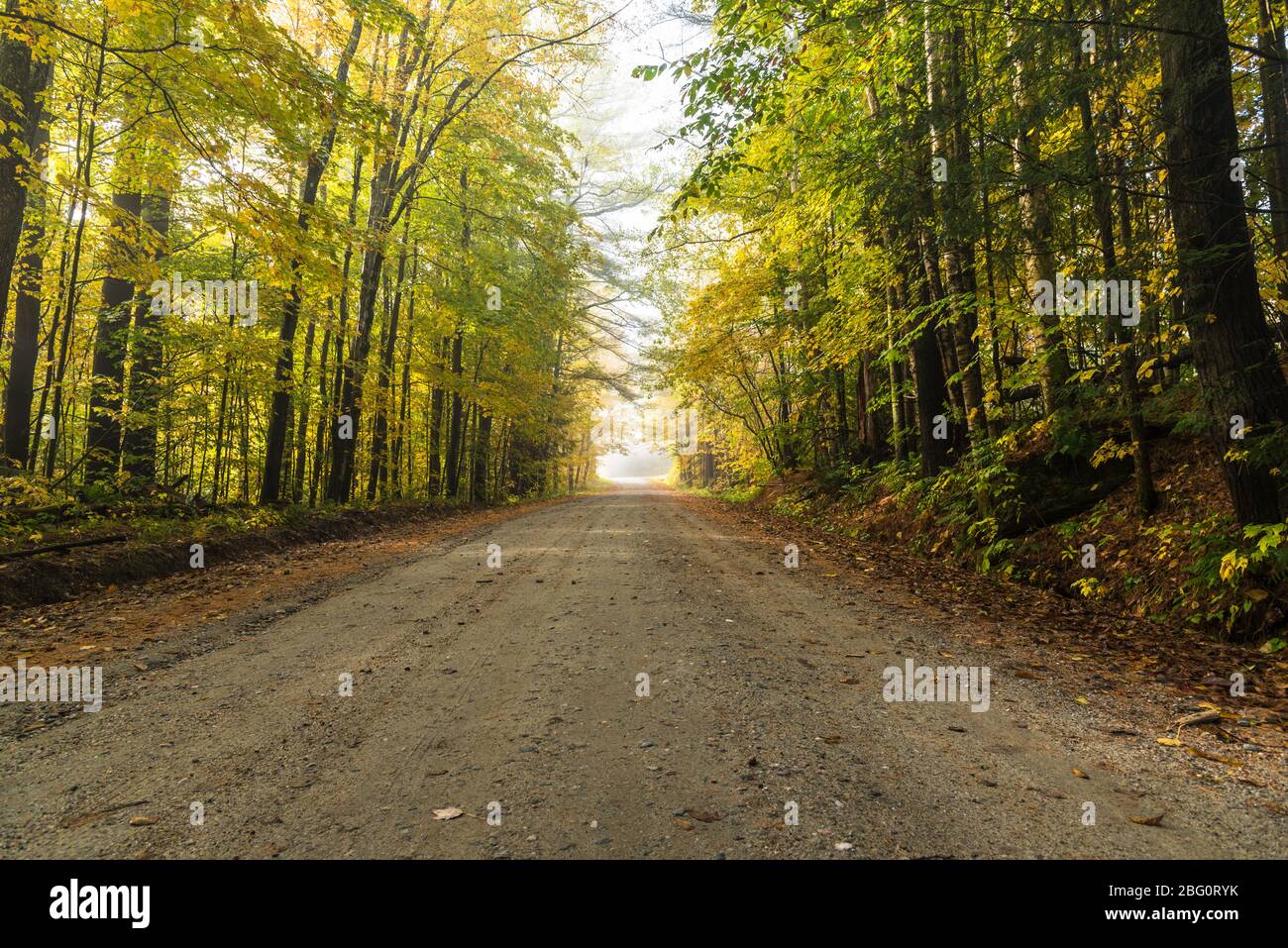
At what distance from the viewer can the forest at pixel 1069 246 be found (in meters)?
5.13

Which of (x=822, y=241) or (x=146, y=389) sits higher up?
(x=822, y=241)

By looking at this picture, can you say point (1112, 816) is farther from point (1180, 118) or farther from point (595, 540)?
point (595, 540)

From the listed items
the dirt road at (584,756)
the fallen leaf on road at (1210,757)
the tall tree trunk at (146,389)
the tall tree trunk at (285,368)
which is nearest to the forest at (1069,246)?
the fallen leaf on road at (1210,757)

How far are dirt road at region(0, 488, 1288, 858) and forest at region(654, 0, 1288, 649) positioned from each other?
10.5 feet

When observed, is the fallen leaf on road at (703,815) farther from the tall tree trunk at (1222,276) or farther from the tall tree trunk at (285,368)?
the tall tree trunk at (285,368)

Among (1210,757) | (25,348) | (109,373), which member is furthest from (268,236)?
(1210,757)

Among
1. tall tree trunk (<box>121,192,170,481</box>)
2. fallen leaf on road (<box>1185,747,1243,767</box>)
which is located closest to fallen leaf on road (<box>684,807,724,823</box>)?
fallen leaf on road (<box>1185,747,1243,767</box>)

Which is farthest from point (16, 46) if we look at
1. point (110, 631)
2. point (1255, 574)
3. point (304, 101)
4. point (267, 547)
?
point (1255, 574)

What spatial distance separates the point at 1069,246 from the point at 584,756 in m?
8.12

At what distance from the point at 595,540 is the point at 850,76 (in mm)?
7927

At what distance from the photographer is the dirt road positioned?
85.0 inches

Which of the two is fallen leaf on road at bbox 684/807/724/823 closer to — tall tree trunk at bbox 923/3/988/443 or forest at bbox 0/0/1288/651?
forest at bbox 0/0/1288/651

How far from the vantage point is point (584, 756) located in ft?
8.99

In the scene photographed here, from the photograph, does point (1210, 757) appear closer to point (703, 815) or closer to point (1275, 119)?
point (703, 815)
